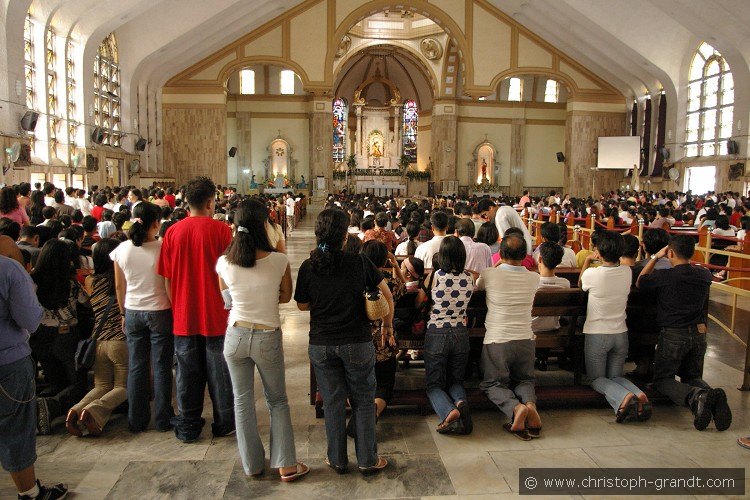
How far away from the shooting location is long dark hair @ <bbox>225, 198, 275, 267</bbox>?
10.7 feet

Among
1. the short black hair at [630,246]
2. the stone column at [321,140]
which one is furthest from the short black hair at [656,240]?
the stone column at [321,140]

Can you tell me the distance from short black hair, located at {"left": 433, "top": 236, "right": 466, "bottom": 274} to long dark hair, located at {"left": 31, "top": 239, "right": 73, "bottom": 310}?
2.52 meters

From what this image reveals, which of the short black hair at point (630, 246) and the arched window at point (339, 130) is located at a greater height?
the arched window at point (339, 130)

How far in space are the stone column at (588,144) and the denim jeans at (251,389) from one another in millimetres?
25642

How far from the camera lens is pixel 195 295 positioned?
12.5 ft

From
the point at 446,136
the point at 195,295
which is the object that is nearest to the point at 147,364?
the point at 195,295

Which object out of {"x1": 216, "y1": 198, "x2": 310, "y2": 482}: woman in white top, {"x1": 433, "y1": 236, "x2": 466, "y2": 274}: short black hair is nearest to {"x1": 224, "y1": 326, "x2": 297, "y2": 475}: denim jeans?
{"x1": 216, "y1": 198, "x2": 310, "y2": 482}: woman in white top

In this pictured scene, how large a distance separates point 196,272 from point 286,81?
27.7 m

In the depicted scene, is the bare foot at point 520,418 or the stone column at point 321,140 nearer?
the bare foot at point 520,418

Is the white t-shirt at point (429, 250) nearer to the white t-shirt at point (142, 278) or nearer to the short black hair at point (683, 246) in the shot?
the short black hair at point (683, 246)

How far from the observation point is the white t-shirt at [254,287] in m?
3.32

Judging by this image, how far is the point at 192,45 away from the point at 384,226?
17.5 meters

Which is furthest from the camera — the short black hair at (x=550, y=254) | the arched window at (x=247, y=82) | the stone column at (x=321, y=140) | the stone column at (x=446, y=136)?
the arched window at (x=247, y=82)

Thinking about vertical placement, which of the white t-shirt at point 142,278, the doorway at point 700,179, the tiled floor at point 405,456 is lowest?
the tiled floor at point 405,456
